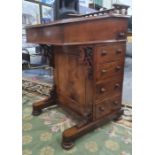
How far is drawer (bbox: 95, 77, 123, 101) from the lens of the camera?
125cm

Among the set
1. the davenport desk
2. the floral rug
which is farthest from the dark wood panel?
the floral rug

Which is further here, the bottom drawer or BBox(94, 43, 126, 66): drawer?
the bottom drawer

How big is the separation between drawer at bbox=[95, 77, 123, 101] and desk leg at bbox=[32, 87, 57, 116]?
0.60 m

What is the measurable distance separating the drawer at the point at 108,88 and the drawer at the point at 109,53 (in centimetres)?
17

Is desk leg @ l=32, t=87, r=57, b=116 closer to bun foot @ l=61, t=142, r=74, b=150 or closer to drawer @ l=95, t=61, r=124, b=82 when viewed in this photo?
bun foot @ l=61, t=142, r=74, b=150

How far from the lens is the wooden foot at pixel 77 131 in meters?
1.17

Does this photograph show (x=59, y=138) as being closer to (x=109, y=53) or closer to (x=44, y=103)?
(x=44, y=103)

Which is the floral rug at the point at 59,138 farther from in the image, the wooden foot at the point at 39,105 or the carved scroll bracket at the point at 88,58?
the carved scroll bracket at the point at 88,58

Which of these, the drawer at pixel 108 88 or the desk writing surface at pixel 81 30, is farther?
the drawer at pixel 108 88

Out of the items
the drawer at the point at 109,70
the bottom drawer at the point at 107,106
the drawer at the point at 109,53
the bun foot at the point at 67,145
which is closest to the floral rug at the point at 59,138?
the bun foot at the point at 67,145

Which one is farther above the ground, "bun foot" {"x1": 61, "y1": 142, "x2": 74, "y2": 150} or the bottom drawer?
the bottom drawer
